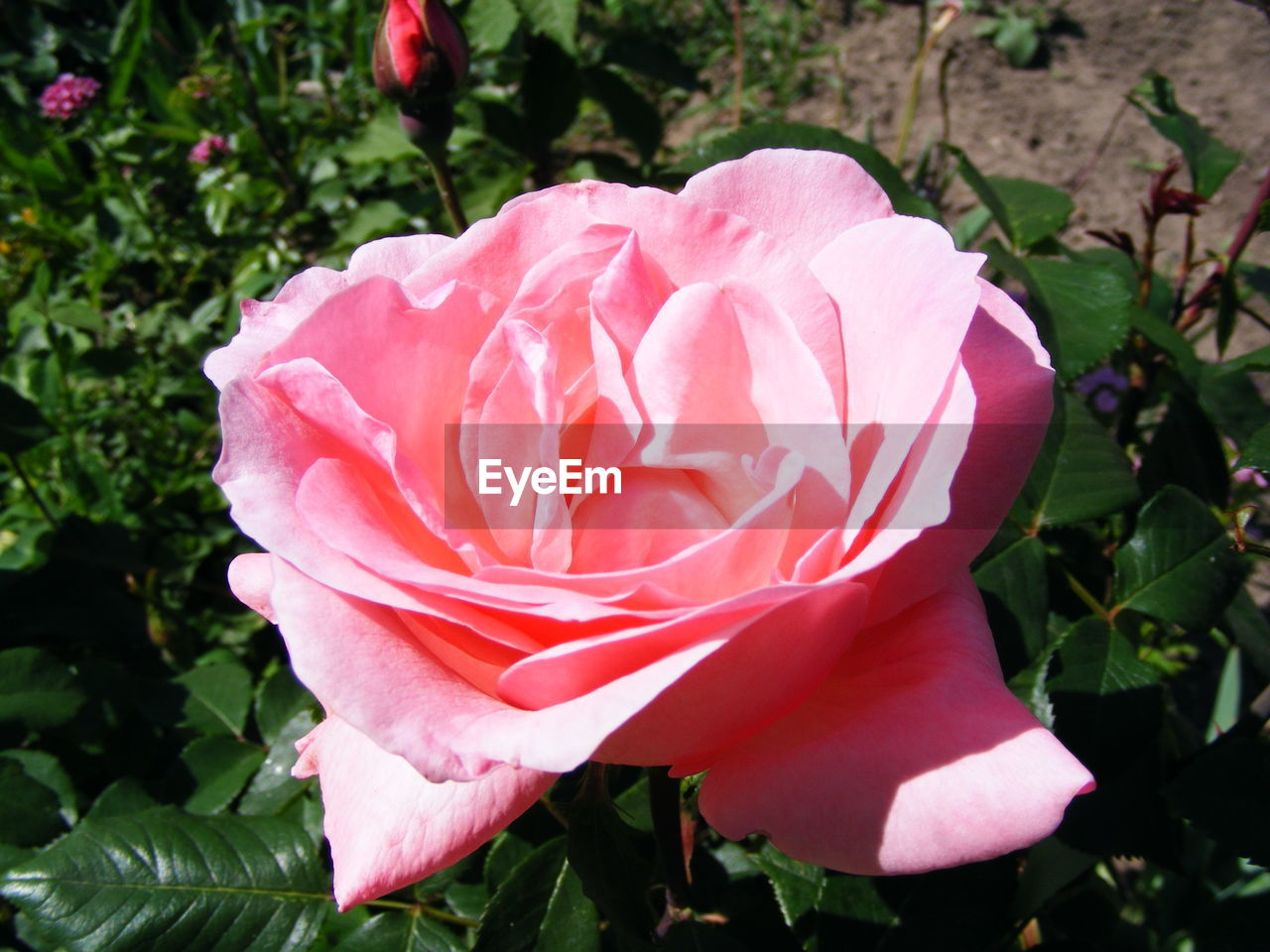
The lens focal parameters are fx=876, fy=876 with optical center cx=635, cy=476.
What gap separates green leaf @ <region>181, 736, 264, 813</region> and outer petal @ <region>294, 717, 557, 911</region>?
0.51 m

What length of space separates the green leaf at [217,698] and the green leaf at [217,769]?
0.03m

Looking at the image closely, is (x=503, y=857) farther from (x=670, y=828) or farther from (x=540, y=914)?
(x=670, y=828)

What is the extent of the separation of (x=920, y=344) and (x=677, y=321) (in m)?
0.13

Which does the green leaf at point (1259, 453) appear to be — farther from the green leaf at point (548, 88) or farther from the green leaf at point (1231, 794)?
the green leaf at point (548, 88)

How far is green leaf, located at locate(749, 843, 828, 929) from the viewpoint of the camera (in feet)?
2.32

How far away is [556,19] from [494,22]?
0.11m

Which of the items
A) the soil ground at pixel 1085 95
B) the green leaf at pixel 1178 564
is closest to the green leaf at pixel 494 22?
the green leaf at pixel 1178 564

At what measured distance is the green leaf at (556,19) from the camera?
115 cm

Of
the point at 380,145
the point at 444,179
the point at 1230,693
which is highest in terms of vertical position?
the point at 444,179

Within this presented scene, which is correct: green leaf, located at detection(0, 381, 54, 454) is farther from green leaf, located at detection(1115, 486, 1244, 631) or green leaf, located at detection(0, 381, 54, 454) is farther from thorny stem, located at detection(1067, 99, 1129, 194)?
thorny stem, located at detection(1067, 99, 1129, 194)

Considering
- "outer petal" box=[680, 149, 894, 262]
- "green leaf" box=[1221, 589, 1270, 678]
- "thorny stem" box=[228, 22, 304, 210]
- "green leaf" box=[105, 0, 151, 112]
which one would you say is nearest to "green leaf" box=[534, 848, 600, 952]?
"outer petal" box=[680, 149, 894, 262]

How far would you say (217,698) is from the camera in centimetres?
99

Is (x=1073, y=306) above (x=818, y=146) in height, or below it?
below

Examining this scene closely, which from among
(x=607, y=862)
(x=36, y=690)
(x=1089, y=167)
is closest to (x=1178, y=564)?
(x=607, y=862)
